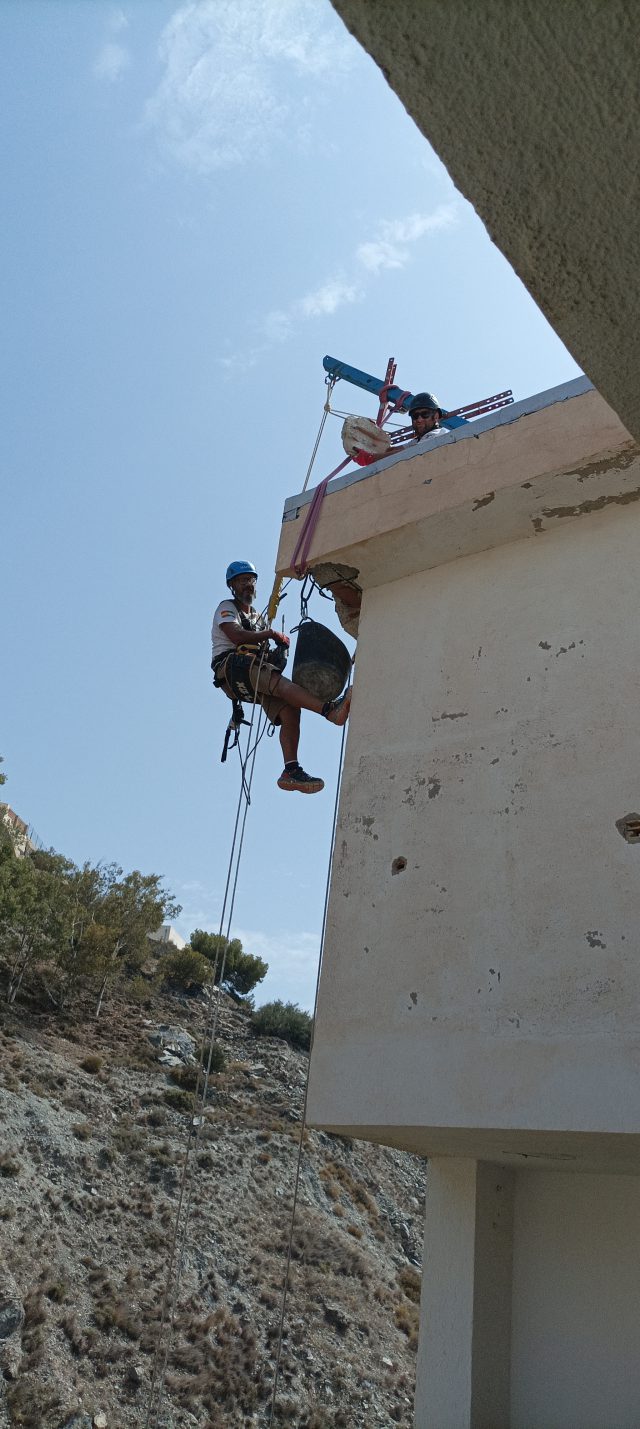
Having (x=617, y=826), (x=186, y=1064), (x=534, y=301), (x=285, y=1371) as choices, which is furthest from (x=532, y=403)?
(x=186, y=1064)

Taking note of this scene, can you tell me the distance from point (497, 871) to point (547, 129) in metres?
4.49

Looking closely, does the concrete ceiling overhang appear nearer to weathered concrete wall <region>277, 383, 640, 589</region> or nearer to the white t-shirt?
weathered concrete wall <region>277, 383, 640, 589</region>

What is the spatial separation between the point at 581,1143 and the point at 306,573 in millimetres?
3990

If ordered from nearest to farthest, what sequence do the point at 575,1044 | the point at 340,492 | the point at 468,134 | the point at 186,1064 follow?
the point at 468,134 → the point at 575,1044 → the point at 340,492 → the point at 186,1064

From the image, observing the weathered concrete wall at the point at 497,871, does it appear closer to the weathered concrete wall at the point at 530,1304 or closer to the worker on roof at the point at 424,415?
the weathered concrete wall at the point at 530,1304

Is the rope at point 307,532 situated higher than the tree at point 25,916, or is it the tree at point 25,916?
the tree at point 25,916

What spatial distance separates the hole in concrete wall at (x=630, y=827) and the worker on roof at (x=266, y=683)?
2.59 m

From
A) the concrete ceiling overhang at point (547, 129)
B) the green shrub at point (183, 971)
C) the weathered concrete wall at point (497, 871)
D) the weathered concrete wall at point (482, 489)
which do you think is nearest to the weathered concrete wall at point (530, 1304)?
the weathered concrete wall at point (497, 871)

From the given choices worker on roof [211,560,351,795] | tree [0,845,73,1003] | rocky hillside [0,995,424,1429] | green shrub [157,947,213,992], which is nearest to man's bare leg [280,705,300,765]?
worker on roof [211,560,351,795]

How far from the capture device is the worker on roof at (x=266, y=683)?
304 inches

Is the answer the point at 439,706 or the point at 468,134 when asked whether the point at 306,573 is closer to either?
the point at 439,706

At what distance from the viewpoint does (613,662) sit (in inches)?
230

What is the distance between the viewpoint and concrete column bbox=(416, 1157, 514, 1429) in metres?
5.86

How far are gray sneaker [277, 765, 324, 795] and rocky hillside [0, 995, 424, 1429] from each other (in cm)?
1384
